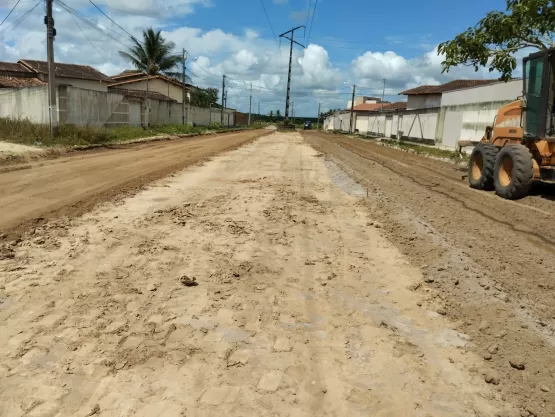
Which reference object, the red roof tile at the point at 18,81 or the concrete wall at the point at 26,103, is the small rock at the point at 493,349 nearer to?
the concrete wall at the point at 26,103

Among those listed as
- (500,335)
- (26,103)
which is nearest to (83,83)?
(26,103)

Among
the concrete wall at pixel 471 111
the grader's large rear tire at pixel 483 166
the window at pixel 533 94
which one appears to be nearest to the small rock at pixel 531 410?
the window at pixel 533 94

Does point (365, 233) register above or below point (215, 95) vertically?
below

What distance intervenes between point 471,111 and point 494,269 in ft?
66.5

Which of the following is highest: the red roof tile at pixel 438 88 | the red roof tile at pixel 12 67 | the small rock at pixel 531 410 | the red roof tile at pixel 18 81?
the red roof tile at pixel 438 88

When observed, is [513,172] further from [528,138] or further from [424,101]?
[424,101]

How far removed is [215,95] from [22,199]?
3281 inches

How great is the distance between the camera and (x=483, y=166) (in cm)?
1170

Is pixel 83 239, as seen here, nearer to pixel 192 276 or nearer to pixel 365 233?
pixel 192 276

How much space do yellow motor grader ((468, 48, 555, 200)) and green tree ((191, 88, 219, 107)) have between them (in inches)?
2574

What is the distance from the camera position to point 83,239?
6.05 meters

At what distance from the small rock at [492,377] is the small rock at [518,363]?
192 mm

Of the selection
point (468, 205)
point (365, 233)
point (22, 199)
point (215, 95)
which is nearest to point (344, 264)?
point (365, 233)

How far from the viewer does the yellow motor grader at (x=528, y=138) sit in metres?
9.58
